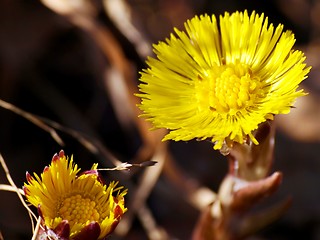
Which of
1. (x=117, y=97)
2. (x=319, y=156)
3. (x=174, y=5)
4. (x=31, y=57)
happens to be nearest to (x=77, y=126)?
(x=117, y=97)

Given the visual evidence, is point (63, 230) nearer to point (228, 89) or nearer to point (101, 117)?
point (228, 89)

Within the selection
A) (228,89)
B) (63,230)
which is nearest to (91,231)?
(63,230)

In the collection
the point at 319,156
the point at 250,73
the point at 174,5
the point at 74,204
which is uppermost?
the point at 174,5

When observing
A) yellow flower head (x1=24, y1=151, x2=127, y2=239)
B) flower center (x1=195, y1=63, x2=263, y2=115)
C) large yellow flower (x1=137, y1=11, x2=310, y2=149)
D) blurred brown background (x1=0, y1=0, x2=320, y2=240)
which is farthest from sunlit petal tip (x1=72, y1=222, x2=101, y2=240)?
blurred brown background (x1=0, y1=0, x2=320, y2=240)

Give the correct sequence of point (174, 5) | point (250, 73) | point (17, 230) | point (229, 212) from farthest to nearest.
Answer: point (174, 5), point (17, 230), point (229, 212), point (250, 73)

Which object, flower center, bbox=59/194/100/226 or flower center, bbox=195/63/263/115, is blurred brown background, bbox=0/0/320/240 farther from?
flower center, bbox=59/194/100/226

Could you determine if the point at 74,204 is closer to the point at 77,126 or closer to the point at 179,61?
the point at 179,61
